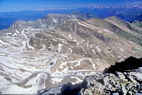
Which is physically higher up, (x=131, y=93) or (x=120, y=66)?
(x=131, y=93)

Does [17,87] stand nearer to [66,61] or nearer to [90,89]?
[66,61]

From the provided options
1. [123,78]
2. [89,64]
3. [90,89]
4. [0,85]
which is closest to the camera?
[90,89]

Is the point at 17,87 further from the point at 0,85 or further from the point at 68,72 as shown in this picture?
the point at 68,72

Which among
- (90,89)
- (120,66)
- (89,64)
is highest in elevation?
(90,89)

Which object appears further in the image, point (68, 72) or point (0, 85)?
point (68, 72)

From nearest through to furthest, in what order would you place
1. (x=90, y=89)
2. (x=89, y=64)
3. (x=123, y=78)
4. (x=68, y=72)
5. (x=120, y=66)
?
1. (x=90, y=89)
2. (x=123, y=78)
3. (x=120, y=66)
4. (x=68, y=72)
5. (x=89, y=64)

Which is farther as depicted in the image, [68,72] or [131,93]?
[68,72]

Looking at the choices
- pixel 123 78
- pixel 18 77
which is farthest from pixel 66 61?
pixel 123 78

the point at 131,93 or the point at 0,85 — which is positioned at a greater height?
the point at 131,93

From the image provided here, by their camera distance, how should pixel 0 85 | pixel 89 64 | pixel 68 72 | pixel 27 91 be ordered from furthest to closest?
pixel 89 64 → pixel 68 72 → pixel 0 85 → pixel 27 91

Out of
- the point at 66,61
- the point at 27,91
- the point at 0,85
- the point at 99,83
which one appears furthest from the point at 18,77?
the point at 99,83
